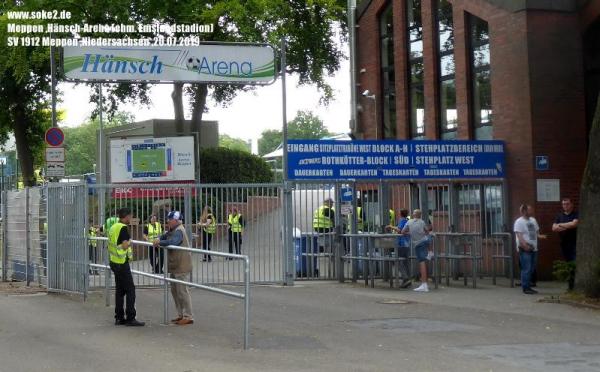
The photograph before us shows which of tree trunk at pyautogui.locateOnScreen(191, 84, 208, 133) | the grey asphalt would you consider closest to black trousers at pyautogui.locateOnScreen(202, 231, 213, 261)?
the grey asphalt

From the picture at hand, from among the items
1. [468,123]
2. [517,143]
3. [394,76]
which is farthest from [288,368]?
[394,76]

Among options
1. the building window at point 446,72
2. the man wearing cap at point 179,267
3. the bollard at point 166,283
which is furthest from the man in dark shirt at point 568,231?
the bollard at point 166,283

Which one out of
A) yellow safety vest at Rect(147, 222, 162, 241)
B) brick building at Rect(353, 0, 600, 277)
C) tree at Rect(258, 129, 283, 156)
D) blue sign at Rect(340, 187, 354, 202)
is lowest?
yellow safety vest at Rect(147, 222, 162, 241)

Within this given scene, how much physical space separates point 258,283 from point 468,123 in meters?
7.17

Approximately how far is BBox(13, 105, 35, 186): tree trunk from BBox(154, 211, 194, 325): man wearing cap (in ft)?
93.6

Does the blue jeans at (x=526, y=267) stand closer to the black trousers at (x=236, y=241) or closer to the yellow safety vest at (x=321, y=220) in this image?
the yellow safety vest at (x=321, y=220)

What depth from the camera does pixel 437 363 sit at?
9031 millimetres

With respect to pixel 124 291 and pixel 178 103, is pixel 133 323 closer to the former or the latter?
pixel 124 291

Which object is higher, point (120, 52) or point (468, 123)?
point (120, 52)

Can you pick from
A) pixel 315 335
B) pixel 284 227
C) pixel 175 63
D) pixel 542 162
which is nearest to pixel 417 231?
pixel 284 227

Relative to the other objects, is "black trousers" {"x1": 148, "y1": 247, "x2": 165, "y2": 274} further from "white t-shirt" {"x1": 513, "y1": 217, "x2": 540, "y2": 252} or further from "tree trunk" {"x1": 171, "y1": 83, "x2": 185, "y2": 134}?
"tree trunk" {"x1": 171, "y1": 83, "x2": 185, "y2": 134}

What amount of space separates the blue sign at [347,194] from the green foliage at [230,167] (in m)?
15.6

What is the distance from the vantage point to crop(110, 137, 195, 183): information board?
21312 millimetres

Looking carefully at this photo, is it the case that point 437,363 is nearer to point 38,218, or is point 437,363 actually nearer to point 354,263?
point 354,263
